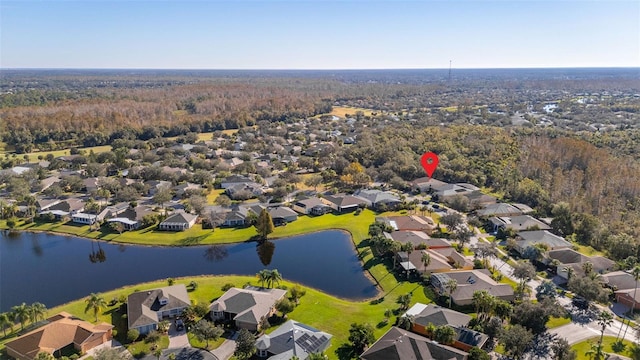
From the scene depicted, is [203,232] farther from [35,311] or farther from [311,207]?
[35,311]

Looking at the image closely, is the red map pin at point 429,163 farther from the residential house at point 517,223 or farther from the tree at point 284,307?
the tree at point 284,307

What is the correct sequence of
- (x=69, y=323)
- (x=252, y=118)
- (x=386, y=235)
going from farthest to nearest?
(x=252, y=118)
(x=386, y=235)
(x=69, y=323)

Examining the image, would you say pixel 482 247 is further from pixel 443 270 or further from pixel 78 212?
pixel 78 212

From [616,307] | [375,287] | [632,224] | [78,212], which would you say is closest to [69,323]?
[375,287]

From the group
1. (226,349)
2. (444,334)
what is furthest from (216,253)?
(444,334)

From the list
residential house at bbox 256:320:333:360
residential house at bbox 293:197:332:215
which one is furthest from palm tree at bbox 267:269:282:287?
residential house at bbox 293:197:332:215

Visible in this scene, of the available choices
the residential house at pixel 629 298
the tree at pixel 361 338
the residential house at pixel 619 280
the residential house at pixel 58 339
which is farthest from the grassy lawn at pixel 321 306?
the residential house at pixel 619 280
